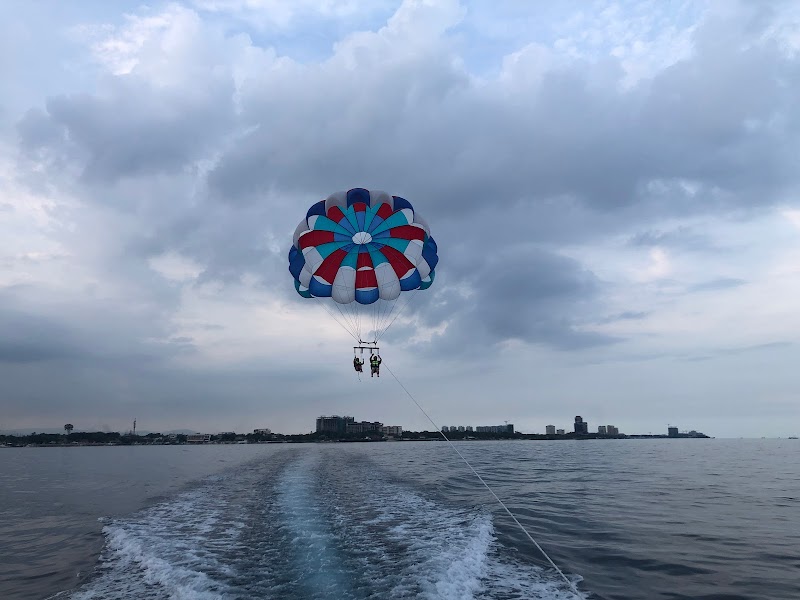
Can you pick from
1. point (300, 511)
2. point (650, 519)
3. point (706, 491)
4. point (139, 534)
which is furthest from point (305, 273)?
point (706, 491)

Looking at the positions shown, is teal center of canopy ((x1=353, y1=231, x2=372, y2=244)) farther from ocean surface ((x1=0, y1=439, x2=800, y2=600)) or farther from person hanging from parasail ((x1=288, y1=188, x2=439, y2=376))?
ocean surface ((x1=0, y1=439, x2=800, y2=600))

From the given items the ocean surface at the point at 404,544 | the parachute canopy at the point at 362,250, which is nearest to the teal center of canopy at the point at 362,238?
the parachute canopy at the point at 362,250

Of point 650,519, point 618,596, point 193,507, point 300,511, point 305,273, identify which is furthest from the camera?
point 305,273

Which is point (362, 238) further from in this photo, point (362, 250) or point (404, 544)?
point (404, 544)

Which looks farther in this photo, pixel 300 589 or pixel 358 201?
pixel 358 201

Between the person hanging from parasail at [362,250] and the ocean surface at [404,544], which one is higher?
the person hanging from parasail at [362,250]

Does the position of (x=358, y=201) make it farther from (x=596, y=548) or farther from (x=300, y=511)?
(x=596, y=548)

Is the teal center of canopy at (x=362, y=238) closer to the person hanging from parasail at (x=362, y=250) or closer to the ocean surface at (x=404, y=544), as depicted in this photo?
the person hanging from parasail at (x=362, y=250)

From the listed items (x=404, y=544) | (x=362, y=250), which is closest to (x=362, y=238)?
(x=362, y=250)

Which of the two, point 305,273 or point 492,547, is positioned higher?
point 305,273
